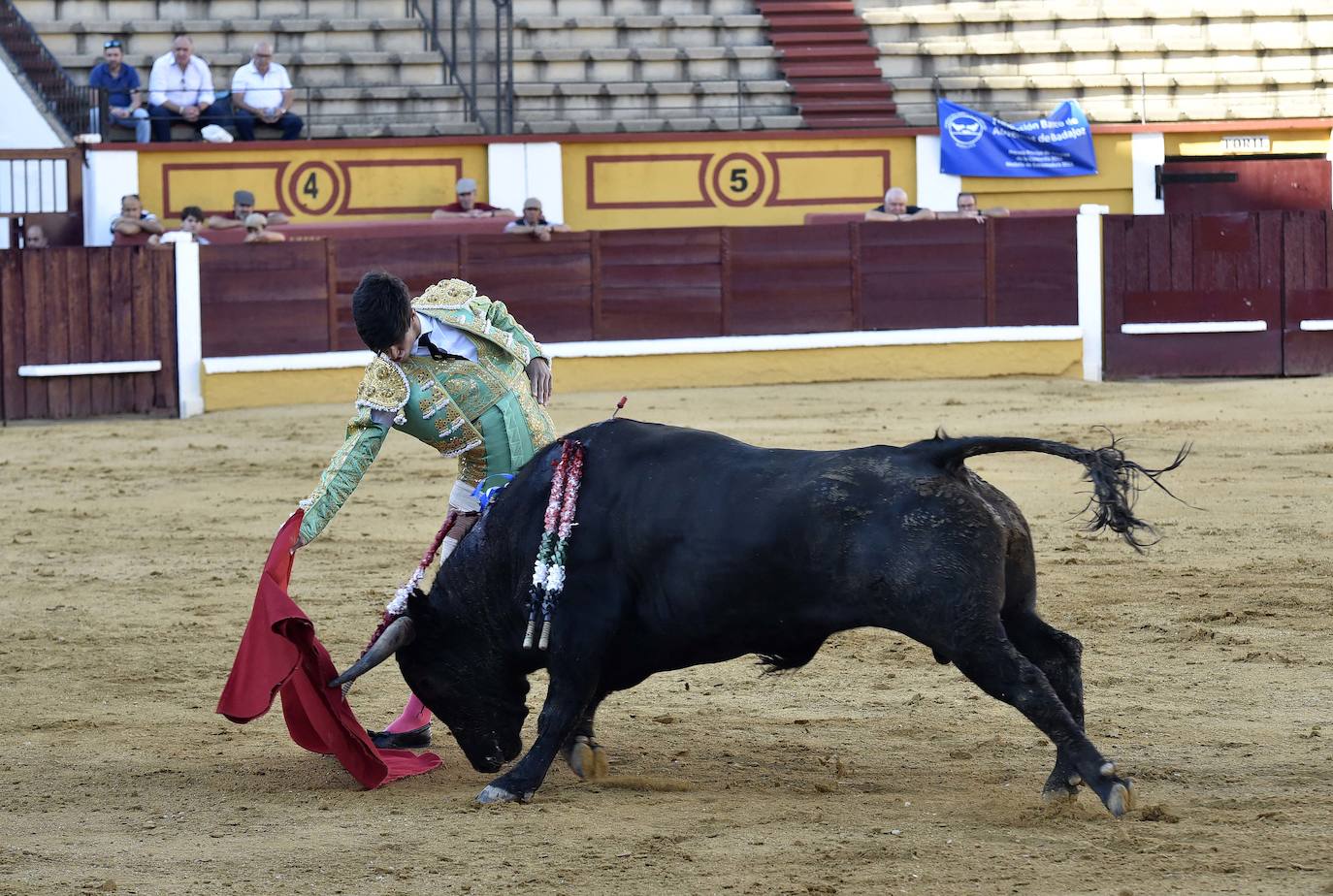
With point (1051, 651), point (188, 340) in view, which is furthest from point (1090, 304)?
point (1051, 651)

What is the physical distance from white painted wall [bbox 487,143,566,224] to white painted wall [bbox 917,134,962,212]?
2.45 meters

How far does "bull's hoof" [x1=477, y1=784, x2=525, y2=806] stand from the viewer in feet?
11.0

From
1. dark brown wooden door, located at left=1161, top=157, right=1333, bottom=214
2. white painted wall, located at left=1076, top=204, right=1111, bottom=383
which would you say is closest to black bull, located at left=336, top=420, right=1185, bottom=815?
white painted wall, located at left=1076, top=204, right=1111, bottom=383

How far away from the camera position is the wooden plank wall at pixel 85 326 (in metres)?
10.4

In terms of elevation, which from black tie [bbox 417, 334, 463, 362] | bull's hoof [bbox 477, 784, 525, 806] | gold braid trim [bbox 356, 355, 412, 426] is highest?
black tie [bbox 417, 334, 463, 362]

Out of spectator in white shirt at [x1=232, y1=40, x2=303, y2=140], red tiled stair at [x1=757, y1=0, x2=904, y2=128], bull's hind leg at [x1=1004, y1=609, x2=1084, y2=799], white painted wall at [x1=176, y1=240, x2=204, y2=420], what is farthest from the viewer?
red tiled stair at [x1=757, y1=0, x2=904, y2=128]

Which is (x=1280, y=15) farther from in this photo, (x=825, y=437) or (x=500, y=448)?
(x=500, y=448)

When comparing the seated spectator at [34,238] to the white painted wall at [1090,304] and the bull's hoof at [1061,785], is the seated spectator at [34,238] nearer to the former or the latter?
the white painted wall at [1090,304]

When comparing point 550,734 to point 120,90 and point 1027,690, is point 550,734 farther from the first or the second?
point 120,90

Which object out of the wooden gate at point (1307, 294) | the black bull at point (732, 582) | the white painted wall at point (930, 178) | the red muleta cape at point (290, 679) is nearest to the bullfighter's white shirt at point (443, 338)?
the black bull at point (732, 582)

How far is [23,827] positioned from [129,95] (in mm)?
9469

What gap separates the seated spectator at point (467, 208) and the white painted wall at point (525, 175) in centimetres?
51

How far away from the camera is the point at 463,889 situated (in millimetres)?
2812

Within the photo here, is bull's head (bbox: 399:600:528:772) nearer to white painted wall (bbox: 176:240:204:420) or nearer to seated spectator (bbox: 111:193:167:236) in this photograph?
white painted wall (bbox: 176:240:204:420)
